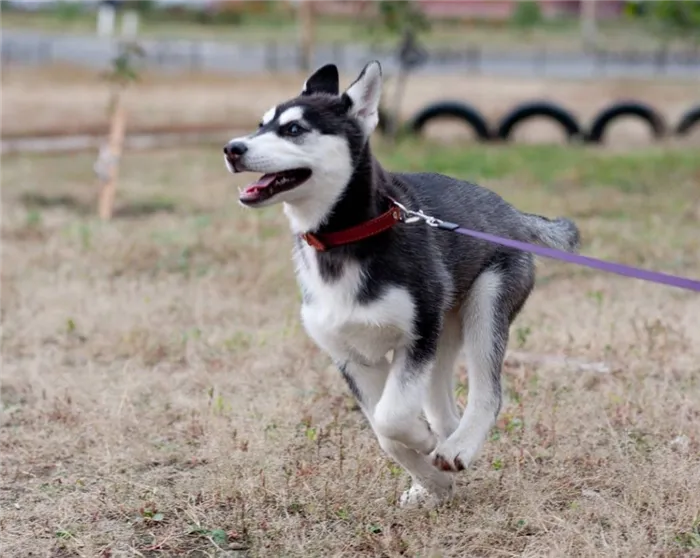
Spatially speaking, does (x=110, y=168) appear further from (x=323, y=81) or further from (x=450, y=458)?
(x=450, y=458)

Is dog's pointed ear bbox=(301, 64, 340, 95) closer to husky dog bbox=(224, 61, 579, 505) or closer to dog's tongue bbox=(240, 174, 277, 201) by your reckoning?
husky dog bbox=(224, 61, 579, 505)

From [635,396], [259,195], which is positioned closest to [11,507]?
[259,195]

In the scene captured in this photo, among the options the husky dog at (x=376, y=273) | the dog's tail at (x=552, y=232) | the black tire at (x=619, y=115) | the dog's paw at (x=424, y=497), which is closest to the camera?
the husky dog at (x=376, y=273)

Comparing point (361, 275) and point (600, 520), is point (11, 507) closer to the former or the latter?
point (361, 275)

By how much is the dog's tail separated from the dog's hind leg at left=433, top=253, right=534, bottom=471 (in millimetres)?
378

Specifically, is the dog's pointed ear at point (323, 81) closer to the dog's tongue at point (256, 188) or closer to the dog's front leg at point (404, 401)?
the dog's tongue at point (256, 188)

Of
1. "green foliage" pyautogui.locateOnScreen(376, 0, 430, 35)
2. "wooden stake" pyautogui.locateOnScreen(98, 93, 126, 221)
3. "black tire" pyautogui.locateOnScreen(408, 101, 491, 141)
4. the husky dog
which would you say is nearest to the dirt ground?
"black tire" pyautogui.locateOnScreen(408, 101, 491, 141)

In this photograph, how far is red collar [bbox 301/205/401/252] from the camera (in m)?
4.45

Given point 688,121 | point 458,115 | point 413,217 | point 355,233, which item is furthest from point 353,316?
point 688,121

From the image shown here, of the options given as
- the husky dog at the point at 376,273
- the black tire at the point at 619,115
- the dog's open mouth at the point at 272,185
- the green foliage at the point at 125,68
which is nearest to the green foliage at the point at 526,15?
the black tire at the point at 619,115

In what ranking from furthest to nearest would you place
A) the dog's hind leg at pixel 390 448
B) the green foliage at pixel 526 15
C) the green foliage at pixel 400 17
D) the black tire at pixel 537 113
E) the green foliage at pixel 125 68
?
the green foliage at pixel 526 15 < the black tire at pixel 537 113 < the green foliage at pixel 400 17 < the green foliage at pixel 125 68 < the dog's hind leg at pixel 390 448

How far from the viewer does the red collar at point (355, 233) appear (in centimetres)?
445

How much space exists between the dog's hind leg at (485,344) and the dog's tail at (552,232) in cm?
38

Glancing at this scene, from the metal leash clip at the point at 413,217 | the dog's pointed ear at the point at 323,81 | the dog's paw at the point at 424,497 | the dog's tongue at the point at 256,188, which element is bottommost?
the dog's paw at the point at 424,497
